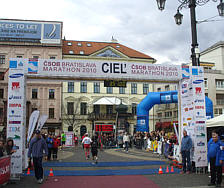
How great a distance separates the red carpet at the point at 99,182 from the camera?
28.9ft

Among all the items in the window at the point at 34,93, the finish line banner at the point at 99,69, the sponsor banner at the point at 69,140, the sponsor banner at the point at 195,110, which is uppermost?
the window at the point at 34,93

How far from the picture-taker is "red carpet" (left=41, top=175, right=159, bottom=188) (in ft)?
28.9

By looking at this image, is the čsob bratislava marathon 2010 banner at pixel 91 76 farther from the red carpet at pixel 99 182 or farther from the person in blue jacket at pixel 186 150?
the red carpet at pixel 99 182

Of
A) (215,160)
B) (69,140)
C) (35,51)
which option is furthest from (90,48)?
(215,160)

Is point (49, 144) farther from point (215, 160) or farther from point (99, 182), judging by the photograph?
point (215, 160)

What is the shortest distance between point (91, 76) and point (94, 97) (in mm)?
38094

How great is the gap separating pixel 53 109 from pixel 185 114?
122 ft

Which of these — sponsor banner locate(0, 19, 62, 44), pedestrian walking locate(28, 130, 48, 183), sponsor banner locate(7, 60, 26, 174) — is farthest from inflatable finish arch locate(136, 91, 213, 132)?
sponsor banner locate(0, 19, 62, 44)

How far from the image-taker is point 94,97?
49.8 meters

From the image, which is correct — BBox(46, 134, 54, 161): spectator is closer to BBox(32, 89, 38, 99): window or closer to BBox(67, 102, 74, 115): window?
BBox(67, 102, 74, 115): window

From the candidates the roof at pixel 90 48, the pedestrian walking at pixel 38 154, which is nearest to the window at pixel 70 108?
the roof at pixel 90 48

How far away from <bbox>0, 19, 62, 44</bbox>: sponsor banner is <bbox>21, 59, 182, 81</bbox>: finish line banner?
37.6 metres

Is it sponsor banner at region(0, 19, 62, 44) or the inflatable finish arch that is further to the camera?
sponsor banner at region(0, 19, 62, 44)

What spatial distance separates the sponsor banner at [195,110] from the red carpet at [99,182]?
9.94 feet
